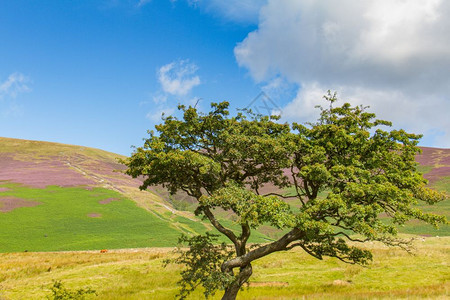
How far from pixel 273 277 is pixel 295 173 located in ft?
60.1

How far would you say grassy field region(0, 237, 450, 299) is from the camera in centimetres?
2667

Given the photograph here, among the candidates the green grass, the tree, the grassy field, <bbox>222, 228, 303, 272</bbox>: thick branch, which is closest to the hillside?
the green grass

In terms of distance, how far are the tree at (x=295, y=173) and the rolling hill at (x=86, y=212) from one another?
30632mm

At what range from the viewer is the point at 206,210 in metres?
22.0

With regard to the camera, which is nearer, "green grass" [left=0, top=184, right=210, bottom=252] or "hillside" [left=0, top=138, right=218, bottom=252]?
"green grass" [left=0, top=184, right=210, bottom=252]

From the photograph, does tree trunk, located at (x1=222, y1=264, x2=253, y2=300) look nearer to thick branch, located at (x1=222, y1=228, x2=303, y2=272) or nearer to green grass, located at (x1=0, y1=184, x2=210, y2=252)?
thick branch, located at (x1=222, y1=228, x2=303, y2=272)

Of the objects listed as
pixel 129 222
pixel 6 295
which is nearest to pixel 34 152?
pixel 129 222

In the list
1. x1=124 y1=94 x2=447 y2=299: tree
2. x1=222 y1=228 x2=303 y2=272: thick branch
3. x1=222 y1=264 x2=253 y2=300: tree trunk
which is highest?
x1=124 y1=94 x2=447 y2=299: tree

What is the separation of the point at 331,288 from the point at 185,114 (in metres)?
21.2

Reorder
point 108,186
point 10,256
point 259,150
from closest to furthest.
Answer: point 259,150 → point 10,256 → point 108,186

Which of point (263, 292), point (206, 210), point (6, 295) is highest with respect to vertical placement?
point (206, 210)

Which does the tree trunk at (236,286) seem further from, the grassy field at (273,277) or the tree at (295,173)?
the grassy field at (273,277)

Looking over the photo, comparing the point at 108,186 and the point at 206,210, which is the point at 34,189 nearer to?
the point at 108,186

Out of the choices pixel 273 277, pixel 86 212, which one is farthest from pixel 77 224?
pixel 273 277
